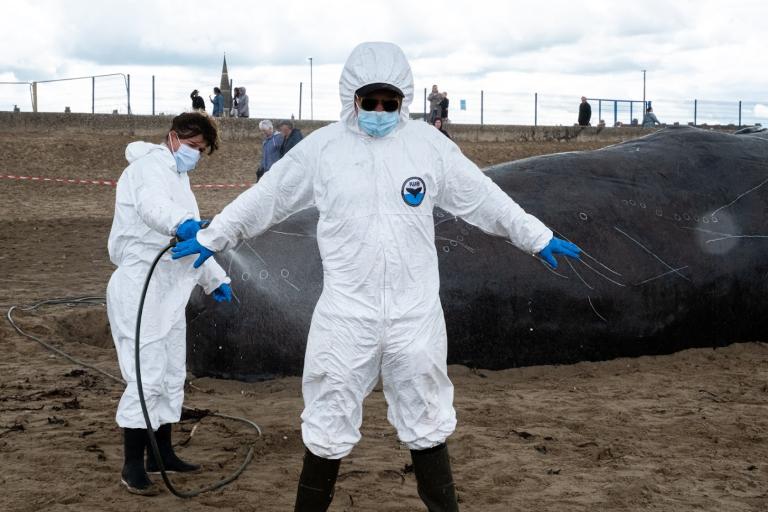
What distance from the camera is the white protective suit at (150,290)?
4.91 m

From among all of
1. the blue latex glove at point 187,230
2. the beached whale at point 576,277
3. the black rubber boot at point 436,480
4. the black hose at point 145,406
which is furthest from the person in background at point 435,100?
Result: the black rubber boot at point 436,480

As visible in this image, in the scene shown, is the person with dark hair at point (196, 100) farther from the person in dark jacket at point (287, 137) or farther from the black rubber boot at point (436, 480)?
the black rubber boot at point (436, 480)

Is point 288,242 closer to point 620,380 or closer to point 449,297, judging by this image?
point 449,297

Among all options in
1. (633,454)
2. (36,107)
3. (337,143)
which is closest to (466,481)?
(633,454)

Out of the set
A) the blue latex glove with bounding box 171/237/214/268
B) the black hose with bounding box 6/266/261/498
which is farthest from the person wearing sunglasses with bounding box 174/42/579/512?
the black hose with bounding box 6/266/261/498

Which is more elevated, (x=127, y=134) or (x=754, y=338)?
(x=127, y=134)

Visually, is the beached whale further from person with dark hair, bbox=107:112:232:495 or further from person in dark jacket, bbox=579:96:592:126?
person in dark jacket, bbox=579:96:592:126

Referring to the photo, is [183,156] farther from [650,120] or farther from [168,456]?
[650,120]

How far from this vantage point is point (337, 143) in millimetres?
4137

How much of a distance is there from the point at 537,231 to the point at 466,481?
1.37 m

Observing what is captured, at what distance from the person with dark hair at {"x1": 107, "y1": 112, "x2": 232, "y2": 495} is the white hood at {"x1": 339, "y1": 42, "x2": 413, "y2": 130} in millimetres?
1074

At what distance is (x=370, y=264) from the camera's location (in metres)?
3.97

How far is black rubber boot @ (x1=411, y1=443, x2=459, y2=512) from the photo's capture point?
403 centimetres

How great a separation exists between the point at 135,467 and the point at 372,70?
2.34 m
